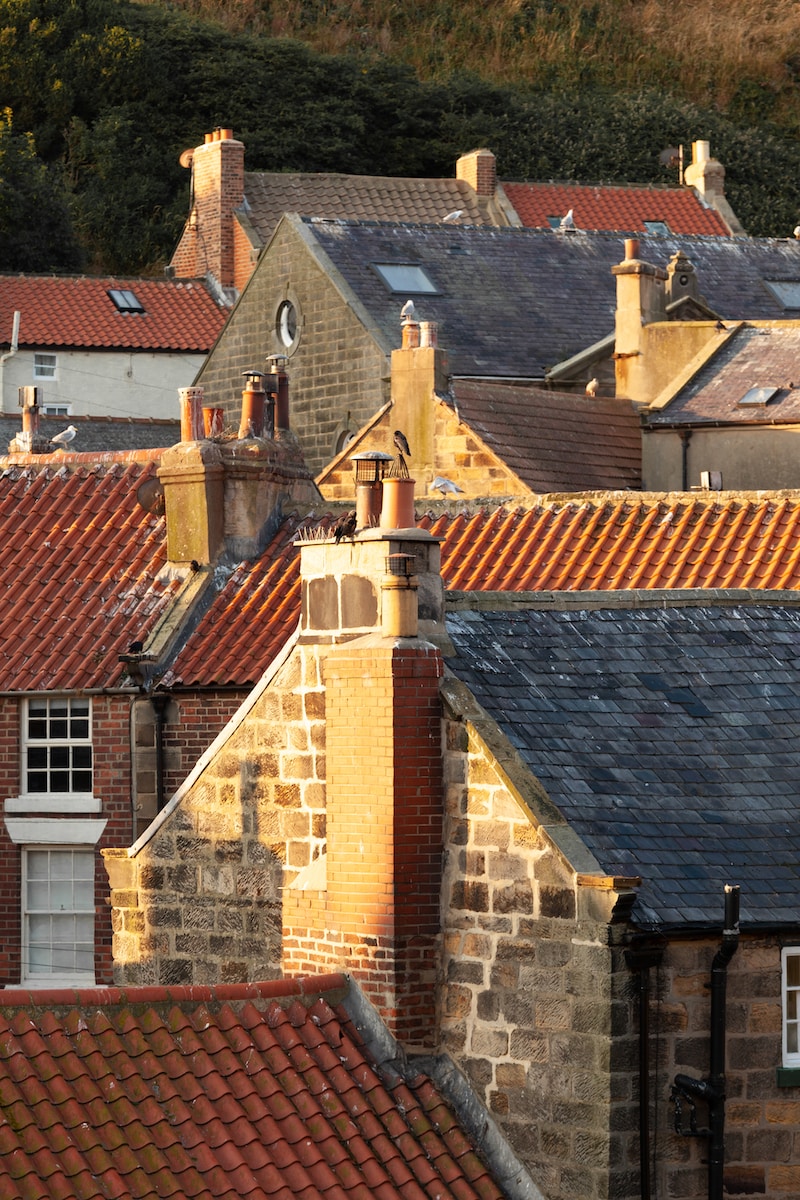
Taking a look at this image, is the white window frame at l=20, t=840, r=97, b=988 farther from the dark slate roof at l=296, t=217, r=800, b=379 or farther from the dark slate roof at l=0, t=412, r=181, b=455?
the dark slate roof at l=0, t=412, r=181, b=455

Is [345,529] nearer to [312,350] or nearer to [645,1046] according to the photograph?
[645,1046]

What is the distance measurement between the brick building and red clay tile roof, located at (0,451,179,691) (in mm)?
9863

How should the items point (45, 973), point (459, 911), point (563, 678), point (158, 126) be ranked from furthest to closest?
point (158, 126) → point (45, 973) → point (563, 678) → point (459, 911)

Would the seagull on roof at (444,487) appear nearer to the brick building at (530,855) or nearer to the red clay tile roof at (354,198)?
the brick building at (530,855)

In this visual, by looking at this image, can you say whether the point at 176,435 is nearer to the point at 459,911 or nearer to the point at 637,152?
the point at 637,152

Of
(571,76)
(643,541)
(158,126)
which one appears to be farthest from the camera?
(571,76)

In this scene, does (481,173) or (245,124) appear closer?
(481,173)

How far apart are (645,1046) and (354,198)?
4810cm

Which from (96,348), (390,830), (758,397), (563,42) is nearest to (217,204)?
(96,348)

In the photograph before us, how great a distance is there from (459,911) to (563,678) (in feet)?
5.80

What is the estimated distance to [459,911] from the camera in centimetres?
1362

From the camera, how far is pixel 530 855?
1308cm

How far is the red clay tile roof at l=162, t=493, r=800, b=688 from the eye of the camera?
874 inches

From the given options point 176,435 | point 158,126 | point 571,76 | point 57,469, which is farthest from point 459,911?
point 571,76
